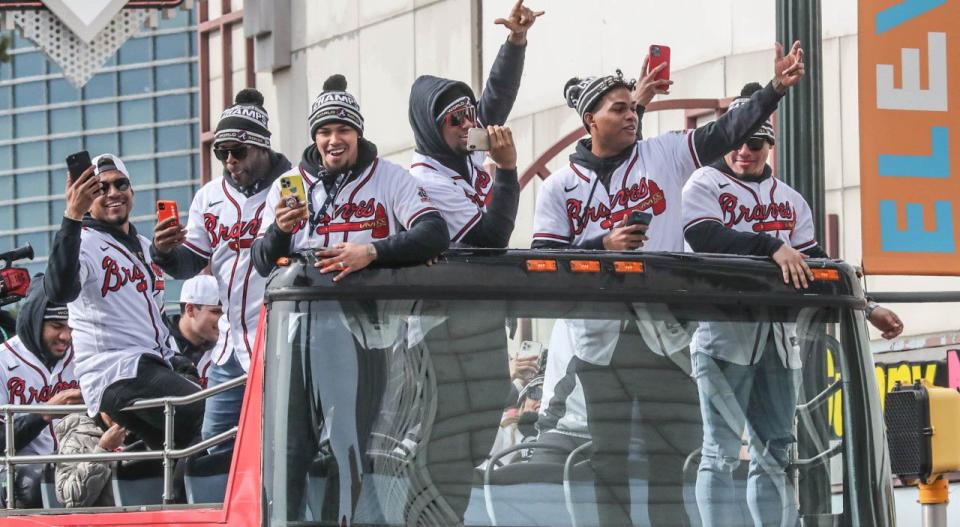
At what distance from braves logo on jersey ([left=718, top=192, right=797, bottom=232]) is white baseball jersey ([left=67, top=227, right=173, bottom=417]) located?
2.68m

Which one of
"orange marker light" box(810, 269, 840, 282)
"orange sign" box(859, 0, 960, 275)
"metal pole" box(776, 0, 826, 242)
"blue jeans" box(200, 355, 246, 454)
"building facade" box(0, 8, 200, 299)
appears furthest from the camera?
"building facade" box(0, 8, 200, 299)

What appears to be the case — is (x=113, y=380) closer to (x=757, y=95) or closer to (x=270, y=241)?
(x=270, y=241)

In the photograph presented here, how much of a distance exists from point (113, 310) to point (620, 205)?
250 centimetres

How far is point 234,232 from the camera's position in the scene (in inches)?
347

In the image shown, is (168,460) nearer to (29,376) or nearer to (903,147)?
(29,376)

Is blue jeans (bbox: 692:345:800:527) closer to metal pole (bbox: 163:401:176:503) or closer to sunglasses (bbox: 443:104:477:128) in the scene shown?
sunglasses (bbox: 443:104:477:128)

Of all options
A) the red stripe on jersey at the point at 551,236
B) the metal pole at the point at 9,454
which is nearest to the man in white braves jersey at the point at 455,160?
the red stripe on jersey at the point at 551,236

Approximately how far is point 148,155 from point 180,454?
177 ft

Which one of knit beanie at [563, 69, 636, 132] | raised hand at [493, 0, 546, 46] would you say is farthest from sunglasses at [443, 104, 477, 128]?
raised hand at [493, 0, 546, 46]

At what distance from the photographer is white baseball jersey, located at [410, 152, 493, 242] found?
8.36 meters

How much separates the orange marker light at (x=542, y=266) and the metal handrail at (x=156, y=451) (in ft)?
4.37

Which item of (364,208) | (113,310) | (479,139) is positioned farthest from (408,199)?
(113,310)

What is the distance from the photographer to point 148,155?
61062 millimetres

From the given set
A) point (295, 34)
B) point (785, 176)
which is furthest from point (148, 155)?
point (785, 176)
